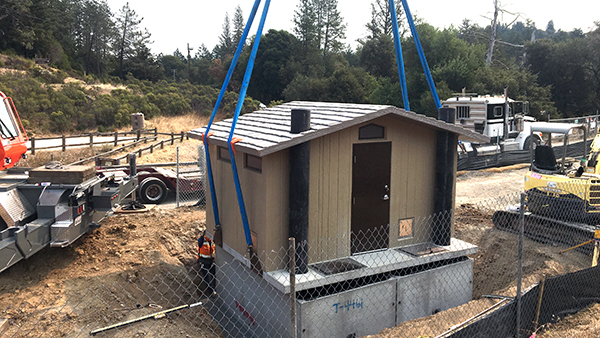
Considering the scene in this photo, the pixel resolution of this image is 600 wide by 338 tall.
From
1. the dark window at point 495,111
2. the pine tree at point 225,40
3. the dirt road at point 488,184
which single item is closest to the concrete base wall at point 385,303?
the dirt road at point 488,184

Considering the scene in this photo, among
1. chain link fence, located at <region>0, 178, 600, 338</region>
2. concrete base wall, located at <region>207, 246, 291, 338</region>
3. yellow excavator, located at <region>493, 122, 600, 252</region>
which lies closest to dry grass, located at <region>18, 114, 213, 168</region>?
concrete base wall, located at <region>207, 246, 291, 338</region>

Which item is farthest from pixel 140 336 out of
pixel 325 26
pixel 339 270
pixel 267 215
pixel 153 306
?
pixel 325 26

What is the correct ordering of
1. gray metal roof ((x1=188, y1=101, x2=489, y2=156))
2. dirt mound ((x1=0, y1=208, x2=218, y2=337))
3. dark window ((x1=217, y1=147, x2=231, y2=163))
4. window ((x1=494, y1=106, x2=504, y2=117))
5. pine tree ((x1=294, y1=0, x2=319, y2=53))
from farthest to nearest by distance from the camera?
pine tree ((x1=294, y1=0, x2=319, y2=53))
window ((x1=494, y1=106, x2=504, y2=117))
dark window ((x1=217, y1=147, x2=231, y2=163))
dirt mound ((x1=0, y1=208, x2=218, y2=337))
gray metal roof ((x1=188, y1=101, x2=489, y2=156))

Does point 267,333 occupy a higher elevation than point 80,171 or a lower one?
lower

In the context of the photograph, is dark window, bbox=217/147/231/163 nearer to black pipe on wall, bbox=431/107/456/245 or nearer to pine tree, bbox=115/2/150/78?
black pipe on wall, bbox=431/107/456/245

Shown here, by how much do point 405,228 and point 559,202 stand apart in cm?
461

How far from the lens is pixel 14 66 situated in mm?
37469

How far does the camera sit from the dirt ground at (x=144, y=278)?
266 inches

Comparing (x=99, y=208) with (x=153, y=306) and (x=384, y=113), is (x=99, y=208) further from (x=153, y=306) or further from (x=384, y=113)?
(x=384, y=113)

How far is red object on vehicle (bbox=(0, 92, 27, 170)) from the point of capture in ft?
31.2

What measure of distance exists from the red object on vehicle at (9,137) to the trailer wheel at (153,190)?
427 cm

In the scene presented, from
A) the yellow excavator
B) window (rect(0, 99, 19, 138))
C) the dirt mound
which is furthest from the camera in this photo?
the yellow excavator

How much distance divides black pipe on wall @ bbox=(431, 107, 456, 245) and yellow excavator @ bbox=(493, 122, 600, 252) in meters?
3.69

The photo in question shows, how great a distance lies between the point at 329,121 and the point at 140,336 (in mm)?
3963
